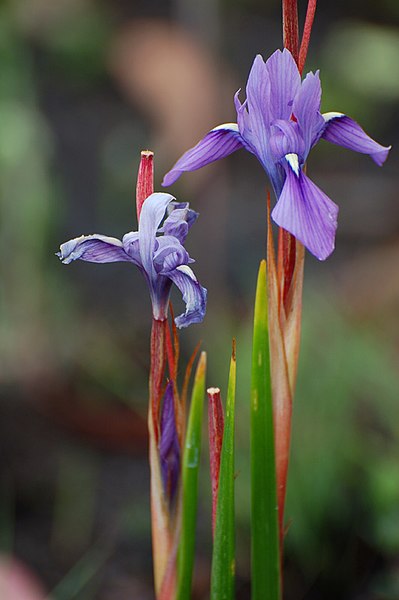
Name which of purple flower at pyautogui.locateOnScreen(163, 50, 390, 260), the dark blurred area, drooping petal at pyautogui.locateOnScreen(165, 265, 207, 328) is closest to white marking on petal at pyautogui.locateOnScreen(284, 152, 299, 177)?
purple flower at pyautogui.locateOnScreen(163, 50, 390, 260)

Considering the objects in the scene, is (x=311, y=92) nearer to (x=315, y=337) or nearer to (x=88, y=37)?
(x=315, y=337)

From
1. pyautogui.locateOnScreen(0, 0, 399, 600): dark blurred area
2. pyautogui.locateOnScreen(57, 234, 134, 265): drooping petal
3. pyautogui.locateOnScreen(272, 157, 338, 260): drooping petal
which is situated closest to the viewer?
pyautogui.locateOnScreen(272, 157, 338, 260): drooping petal

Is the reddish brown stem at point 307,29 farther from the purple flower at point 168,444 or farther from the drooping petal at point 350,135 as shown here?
the purple flower at point 168,444

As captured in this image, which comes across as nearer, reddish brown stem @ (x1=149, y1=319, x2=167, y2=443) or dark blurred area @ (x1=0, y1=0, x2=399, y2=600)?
reddish brown stem @ (x1=149, y1=319, x2=167, y2=443)


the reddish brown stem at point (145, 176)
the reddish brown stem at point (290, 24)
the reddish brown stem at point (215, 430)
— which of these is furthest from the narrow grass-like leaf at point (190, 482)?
the reddish brown stem at point (290, 24)

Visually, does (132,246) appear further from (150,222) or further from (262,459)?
(262,459)

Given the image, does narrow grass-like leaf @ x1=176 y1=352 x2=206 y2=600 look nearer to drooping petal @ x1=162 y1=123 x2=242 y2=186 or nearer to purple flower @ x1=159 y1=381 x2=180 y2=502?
purple flower @ x1=159 y1=381 x2=180 y2=502
